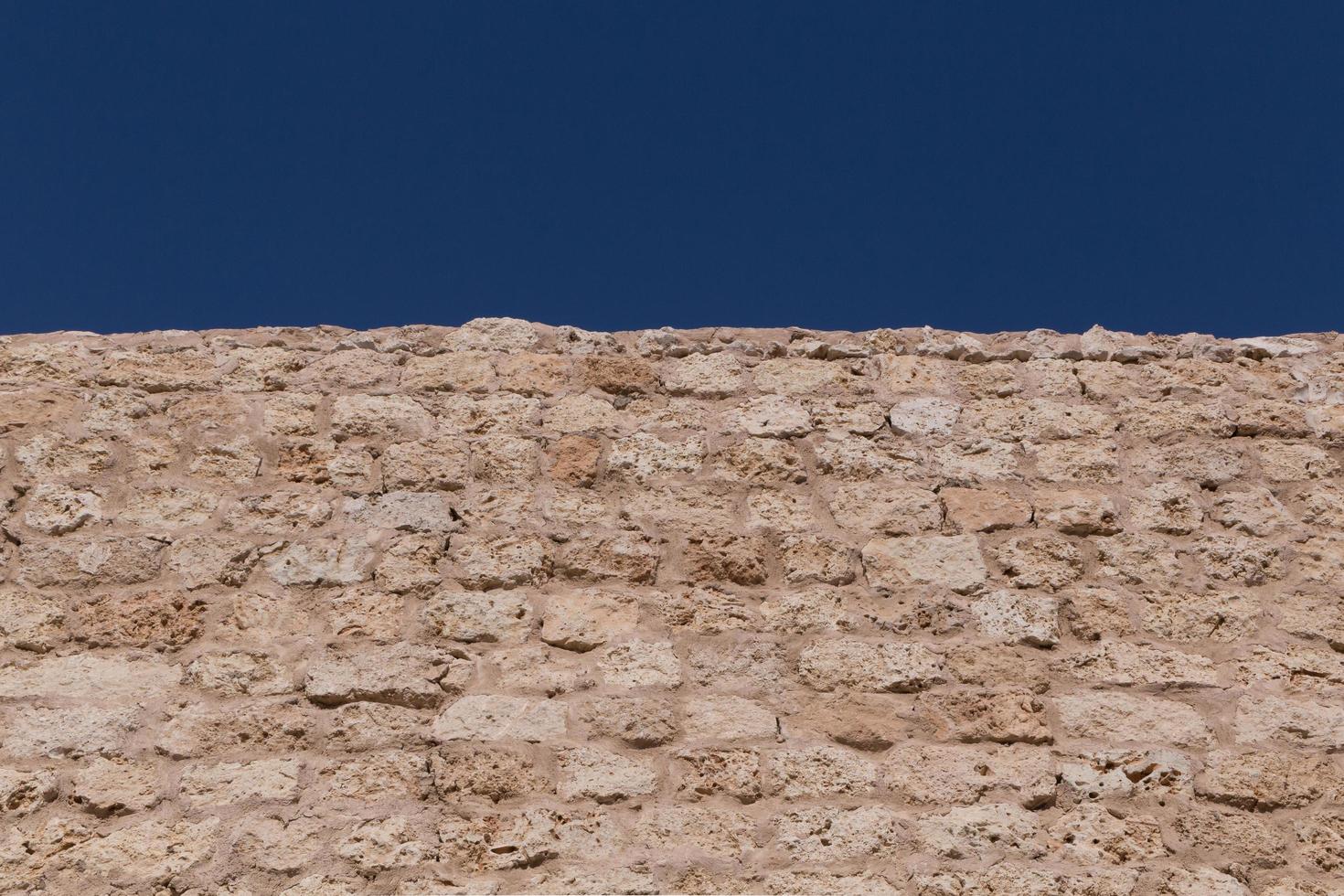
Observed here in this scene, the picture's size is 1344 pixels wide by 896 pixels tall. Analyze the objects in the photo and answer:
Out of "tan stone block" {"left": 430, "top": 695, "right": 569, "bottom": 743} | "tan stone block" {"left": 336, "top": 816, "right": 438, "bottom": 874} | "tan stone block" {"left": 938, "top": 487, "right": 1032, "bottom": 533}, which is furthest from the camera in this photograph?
"tan stone block" {"left": 938, "top": 487, "right": 1032, "bottom": 533}

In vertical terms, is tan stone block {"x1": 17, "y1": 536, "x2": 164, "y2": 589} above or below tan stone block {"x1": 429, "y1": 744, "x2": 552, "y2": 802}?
above

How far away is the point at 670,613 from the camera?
3574mm

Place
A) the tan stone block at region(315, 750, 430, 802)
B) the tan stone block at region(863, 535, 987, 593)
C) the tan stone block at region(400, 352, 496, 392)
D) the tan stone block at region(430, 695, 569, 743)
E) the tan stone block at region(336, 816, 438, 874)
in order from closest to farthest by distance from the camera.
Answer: the tan stone block at region(336, 816, 438, 874) < the tan stone block at region(315, 750, 430, 802) < the tan stone block at region(430, 695, 569, 743) < the tan stone block at region(863, 535, 987, 593) < the tan stone block at region(400, 352, 496, 392)

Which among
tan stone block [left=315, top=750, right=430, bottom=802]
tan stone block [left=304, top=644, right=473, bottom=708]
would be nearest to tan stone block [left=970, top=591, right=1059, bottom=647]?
tan stone block [left=304, top=644, right=473, bottom=708]

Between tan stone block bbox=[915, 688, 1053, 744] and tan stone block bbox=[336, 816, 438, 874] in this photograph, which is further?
tan stone block bbox=[915, 688, 1053, 744]

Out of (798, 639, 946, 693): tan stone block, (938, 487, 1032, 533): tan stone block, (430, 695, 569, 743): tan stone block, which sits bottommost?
(430, 695, 569, 743): tan stone block

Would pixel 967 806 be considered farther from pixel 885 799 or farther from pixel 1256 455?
pixel 1256 455

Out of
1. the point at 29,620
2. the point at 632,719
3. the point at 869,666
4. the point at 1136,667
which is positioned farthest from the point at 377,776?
the point at 1136,667

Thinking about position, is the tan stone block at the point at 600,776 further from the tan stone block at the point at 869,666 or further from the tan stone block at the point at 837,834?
the tan stone block at the point at 869,666

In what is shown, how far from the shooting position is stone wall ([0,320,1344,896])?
3.14m

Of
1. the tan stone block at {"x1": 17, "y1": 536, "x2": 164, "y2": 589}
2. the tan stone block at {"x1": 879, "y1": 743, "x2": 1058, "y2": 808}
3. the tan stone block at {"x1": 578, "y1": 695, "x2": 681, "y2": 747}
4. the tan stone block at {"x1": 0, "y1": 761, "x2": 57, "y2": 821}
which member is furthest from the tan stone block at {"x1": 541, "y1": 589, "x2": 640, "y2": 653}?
the tan stone block at {"x1": 0, "y1": 761, "x2": 57, "y2": 821}

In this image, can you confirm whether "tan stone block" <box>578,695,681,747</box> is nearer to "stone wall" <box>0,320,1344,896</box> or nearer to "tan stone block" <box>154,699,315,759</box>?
"stone wall" <box>0,320,1344,896</box>

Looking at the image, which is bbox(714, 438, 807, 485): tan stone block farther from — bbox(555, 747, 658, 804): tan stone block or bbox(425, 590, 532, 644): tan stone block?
bbox(555, 747, 658, 804): tan stone block

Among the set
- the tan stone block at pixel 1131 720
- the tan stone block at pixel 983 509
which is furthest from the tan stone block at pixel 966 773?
the tan stone block at pixel 983 509
